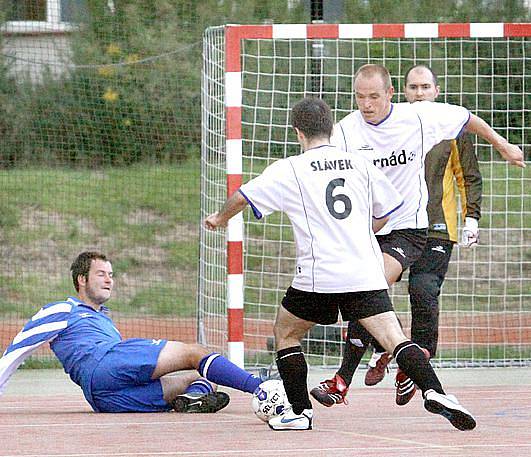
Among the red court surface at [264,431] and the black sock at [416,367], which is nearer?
the red court surface at [264,431]

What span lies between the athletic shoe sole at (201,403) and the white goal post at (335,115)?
1548mm

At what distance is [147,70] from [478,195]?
6.26m

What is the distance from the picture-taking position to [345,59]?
11195 millimetres

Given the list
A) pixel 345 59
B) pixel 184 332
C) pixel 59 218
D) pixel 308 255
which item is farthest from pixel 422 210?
pixel 59 218

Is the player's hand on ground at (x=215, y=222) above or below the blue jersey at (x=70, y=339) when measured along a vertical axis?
above

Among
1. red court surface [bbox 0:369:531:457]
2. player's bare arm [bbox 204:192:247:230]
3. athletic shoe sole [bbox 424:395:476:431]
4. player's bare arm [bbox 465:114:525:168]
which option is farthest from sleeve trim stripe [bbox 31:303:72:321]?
player's bare arm [bbox 465:114:525:168]

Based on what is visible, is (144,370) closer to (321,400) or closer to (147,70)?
(321,400)

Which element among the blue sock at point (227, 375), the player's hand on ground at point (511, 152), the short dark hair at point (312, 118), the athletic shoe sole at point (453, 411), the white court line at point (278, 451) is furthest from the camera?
the player's hand on ground at point (511, 152)

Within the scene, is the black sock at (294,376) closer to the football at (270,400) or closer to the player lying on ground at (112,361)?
the football at (270,400)

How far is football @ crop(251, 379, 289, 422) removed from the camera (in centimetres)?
671

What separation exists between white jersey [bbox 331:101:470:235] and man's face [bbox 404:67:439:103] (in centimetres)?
67

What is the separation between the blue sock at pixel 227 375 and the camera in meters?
7.22

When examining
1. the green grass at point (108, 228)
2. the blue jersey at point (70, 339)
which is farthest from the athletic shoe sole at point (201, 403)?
the green grass at point (108, 228)

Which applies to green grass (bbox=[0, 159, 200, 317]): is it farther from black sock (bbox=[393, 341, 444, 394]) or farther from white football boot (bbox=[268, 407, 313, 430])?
black sock (bbox=[393, 341, 444, 394])
